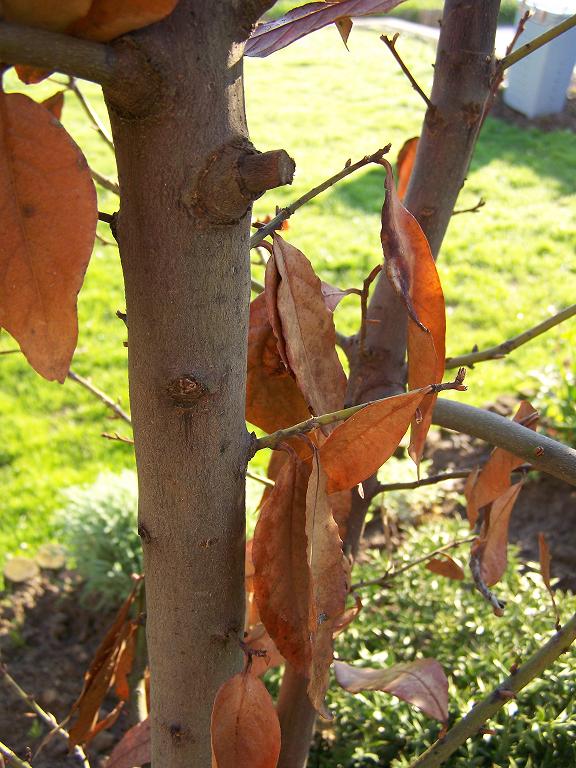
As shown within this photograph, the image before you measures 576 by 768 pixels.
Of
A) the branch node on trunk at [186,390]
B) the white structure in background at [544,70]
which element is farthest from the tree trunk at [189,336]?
the white structure in background at [544,70]

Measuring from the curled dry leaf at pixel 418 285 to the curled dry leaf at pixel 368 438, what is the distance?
50 mm

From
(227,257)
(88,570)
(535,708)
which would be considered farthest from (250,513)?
(227,257)

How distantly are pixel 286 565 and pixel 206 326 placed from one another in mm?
238

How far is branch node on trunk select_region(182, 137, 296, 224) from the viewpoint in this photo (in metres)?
0.52

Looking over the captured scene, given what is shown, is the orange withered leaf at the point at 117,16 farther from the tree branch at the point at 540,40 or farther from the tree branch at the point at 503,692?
the tree branch at the point at 503,692

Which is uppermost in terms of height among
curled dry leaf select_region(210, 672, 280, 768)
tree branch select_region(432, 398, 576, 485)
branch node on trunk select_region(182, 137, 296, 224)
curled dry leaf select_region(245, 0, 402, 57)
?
curled dry leaf select_region(245, 0, 402, 57)

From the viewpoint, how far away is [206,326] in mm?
600

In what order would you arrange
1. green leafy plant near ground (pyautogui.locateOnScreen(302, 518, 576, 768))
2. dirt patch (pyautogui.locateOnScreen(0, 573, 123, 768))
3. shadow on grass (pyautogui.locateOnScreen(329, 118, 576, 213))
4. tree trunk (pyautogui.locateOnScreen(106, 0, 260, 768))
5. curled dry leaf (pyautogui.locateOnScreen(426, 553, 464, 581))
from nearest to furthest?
tree trunk (pyautogui.locateOnScreen(106, 0, 260, 768)) → curled dry leaf (pyautogui.locateOnScreen(426, 553, 464, 581)) → green leafy plant near ground (pyautogui.locateOnScreen(302, 518, 576, 768)) → dirt patch (pyautogui.locateOnScreen(0, 573, 123, 768)) → shadow on grass (pyautogui.locateOnScreen(329, 118, 576, 213))

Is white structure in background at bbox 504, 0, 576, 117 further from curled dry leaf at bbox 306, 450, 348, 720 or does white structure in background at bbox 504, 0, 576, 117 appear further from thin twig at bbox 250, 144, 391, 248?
curled dry leaf at bbox 306, 450, 348, 720

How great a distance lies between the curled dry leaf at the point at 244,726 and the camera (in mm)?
702

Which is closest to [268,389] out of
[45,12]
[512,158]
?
[45,12]

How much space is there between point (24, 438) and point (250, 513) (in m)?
1.26

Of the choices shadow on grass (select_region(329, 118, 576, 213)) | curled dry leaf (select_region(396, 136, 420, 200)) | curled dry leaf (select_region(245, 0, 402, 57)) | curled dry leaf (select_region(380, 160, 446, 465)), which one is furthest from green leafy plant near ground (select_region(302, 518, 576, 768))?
shadow on grass (select_region(329, 118, 576, 213))

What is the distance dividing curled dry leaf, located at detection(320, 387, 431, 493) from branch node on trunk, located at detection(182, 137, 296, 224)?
186 millimetres
